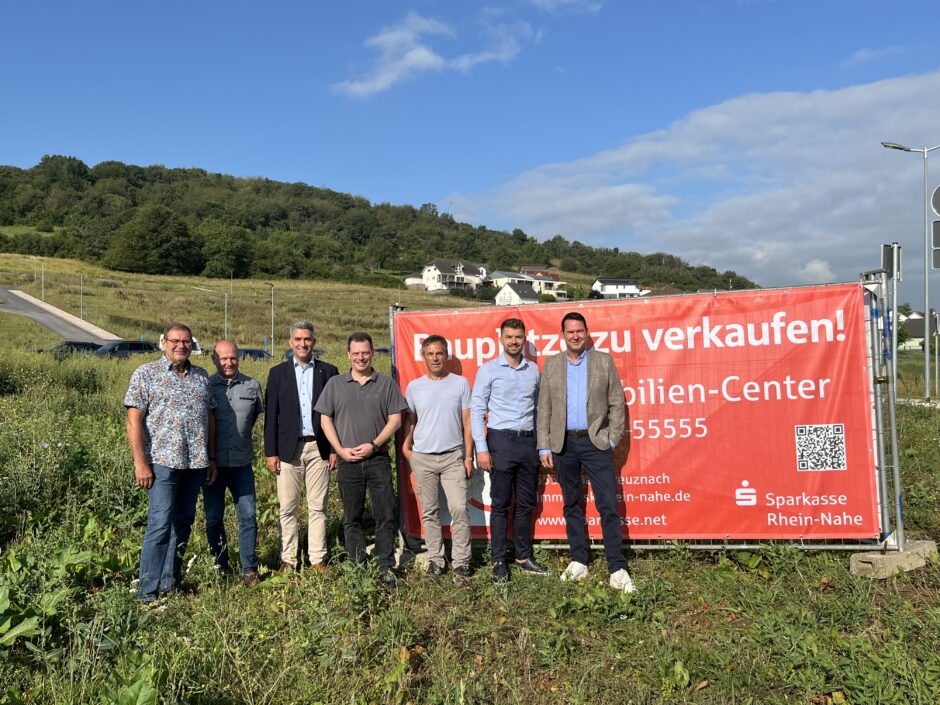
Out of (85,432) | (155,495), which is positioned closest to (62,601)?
(155,495)

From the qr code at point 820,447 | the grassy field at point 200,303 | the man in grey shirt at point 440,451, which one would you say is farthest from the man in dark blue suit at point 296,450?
the grassy field at point 200,303

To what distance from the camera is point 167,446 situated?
15.1ft

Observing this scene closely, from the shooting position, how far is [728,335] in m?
5.23

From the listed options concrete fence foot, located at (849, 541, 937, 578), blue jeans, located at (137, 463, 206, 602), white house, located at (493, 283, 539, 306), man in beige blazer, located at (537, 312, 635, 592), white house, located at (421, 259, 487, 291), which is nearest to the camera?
blue jeans, located at (137, 463, 206, 602)

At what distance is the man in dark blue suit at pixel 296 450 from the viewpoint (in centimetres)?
520

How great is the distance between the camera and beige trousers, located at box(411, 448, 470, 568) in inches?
199

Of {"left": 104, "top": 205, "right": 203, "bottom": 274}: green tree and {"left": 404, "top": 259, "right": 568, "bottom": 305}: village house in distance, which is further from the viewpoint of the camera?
{"left": 404, "top": 259, "right": 568, "bottom": 305}: village house in distance

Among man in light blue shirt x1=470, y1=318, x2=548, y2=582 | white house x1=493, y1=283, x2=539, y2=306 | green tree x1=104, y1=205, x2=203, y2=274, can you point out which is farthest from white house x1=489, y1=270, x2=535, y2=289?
man in light blue shirt x1=470, y1=318, x2=548, y2=582

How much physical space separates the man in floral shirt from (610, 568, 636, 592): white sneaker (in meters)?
3.14

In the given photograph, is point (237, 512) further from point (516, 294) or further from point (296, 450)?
point (516, 294)

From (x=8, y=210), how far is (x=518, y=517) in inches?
4978

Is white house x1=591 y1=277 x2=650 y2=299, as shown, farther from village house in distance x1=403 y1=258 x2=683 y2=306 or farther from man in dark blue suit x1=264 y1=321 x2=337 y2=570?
man in dark blue suit x1=264 y1=321 x2=337 y2=570

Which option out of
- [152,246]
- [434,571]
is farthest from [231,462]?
[152,246]

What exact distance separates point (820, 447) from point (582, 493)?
1.92 metres
